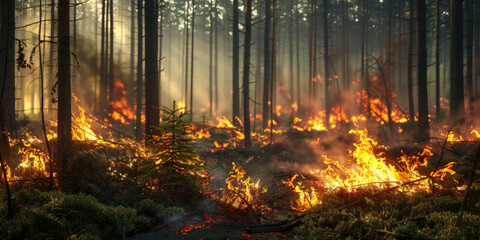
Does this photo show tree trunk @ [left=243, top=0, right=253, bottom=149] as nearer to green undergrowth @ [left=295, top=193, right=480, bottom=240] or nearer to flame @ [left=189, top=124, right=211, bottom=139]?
flame @ [left=189, top=124, right=211, bottom=139]

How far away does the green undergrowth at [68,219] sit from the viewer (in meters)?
4.55

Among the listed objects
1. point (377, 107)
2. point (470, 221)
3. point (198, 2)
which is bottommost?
point (470, 221)

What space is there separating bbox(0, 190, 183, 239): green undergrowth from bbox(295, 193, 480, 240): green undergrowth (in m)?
3.42

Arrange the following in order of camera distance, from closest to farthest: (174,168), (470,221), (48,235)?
(470,221)
(48,235)
(174,168)

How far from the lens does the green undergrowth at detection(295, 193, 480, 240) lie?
12.7 feet

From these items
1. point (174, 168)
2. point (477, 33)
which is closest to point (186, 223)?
point (174, 168)

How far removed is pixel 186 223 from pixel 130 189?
7.94ft

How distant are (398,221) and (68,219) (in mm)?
5964

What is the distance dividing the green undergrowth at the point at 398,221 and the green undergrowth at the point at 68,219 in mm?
3421

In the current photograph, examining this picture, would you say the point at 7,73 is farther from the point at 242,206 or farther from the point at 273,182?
the point at 273,182

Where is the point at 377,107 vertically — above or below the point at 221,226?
above

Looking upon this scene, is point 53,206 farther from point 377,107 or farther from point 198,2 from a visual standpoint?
point 198,2

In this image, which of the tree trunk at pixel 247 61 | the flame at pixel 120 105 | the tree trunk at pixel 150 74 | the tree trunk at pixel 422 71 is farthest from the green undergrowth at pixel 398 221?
the flame at pixel 120 105

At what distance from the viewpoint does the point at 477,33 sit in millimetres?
33281
